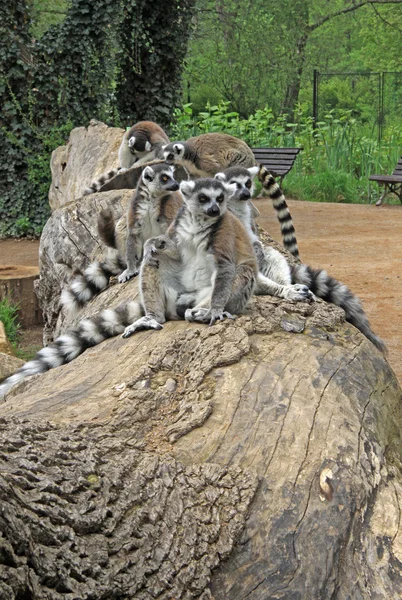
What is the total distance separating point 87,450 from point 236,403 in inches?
33.0

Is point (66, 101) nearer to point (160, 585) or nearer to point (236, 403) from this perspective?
point (236, 403)

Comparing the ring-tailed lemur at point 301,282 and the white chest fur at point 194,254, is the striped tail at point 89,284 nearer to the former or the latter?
the ring-tailed lemur at point 301,282

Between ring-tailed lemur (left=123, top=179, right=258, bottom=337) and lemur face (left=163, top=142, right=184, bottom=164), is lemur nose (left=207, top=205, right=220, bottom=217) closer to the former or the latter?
ring-tailed lemur (left=123, top=179, right=258, bottom=337)

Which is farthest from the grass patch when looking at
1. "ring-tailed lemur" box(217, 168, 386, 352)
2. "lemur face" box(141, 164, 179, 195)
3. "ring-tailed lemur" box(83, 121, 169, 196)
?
"ring-tailed lemur" box(217, 168, 386, 352)

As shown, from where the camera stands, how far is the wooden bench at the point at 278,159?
16.6m

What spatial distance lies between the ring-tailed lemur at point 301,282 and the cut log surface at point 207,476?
927 mm

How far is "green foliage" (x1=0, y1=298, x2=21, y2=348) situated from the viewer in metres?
9.02

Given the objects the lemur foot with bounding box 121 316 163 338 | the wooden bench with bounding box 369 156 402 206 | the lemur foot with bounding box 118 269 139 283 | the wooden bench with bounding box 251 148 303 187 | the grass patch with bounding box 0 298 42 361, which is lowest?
the grass patch with bounding box 0 298 42 361

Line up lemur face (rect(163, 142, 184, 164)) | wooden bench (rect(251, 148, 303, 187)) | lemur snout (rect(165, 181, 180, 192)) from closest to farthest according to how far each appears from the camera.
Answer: lemur snout (rect(165, 181, 180, 192)), lemur face (rect(163, 142, 184, 164)), wooden bench (rect(251, 148, 303, 187))

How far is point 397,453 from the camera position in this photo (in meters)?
3.41

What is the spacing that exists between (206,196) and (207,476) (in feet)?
8.03

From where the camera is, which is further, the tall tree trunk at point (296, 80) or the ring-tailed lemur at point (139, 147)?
the tall tree trunk at point (296, 80)

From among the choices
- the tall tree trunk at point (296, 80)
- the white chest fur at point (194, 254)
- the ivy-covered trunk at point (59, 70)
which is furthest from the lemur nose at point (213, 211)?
the tall tree trunk at point (296, 80)

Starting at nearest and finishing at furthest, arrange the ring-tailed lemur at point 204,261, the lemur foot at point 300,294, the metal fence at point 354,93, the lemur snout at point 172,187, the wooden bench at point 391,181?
the ring-tailed lemur at point 204,261 → the lemur foot at point 300,294 → the lemur snout at point 172,187 → the wooden bench at point 391,181 → the metal fence at point 354,93
